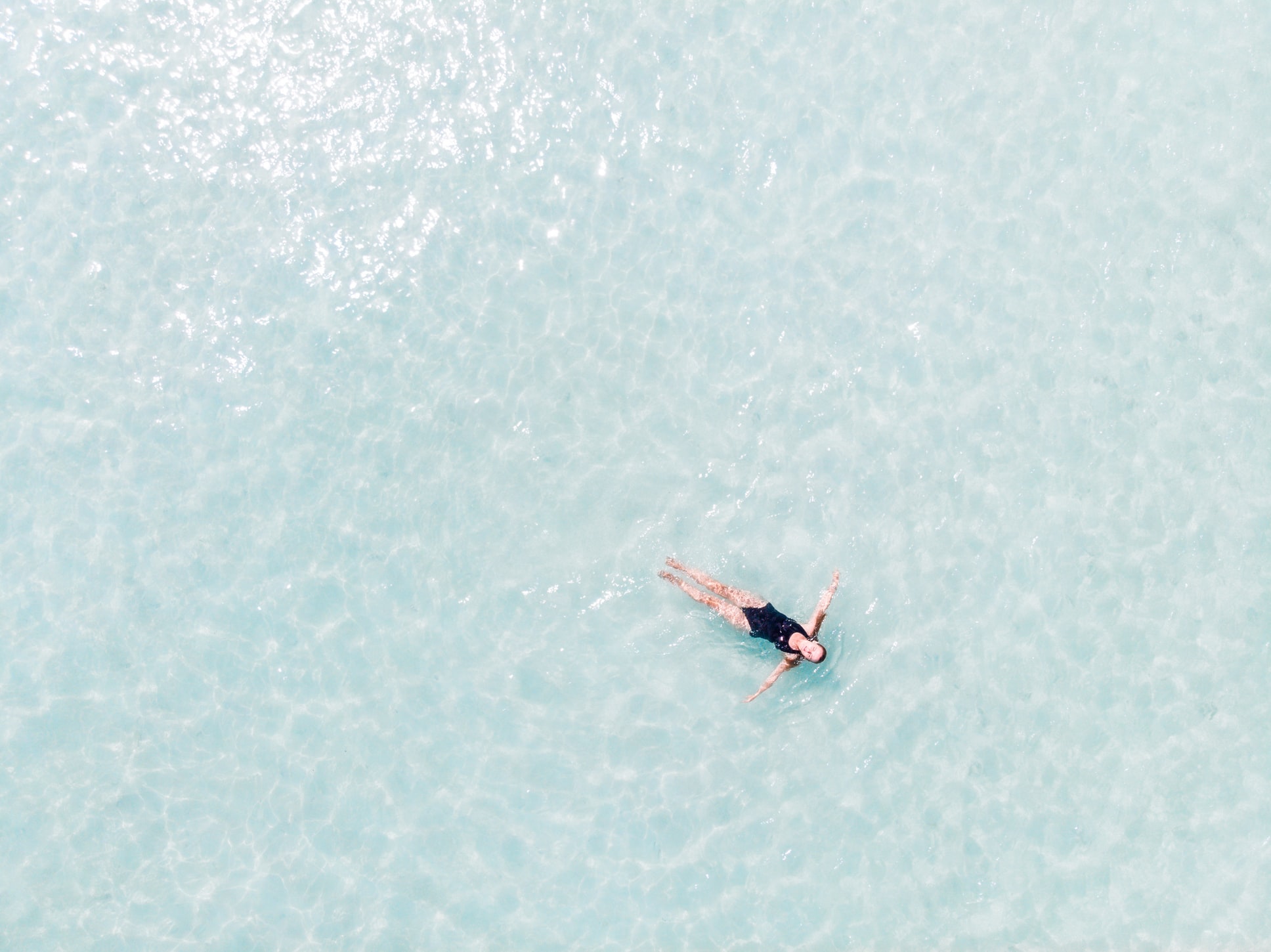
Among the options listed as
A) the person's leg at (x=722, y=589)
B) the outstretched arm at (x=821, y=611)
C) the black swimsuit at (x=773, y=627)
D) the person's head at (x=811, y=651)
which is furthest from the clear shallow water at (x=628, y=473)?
the person's head at (x=811, y=651)

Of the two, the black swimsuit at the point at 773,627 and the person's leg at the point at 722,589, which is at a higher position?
the person's leg at the point at 722,589

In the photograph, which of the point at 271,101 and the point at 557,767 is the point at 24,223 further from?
the point at 557,767

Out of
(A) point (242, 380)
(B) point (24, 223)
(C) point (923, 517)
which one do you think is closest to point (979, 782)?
(C) point (923, 517)

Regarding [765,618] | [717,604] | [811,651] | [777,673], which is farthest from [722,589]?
[811,651]

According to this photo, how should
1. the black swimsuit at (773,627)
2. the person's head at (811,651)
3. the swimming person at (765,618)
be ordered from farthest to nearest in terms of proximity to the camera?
the black swimsuit at (773,627)
the swimming person at (765,618)
the person's head at (811,651)

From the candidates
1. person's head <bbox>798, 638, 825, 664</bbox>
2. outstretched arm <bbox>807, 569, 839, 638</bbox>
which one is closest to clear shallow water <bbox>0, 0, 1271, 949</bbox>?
outstretched arm <bbox>807, 569, 839, 638</bbox>

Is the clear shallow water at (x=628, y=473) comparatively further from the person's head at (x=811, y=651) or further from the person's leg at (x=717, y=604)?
the person's head at (x=811, y=651)

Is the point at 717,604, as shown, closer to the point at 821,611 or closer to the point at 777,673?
the point at 777,673
